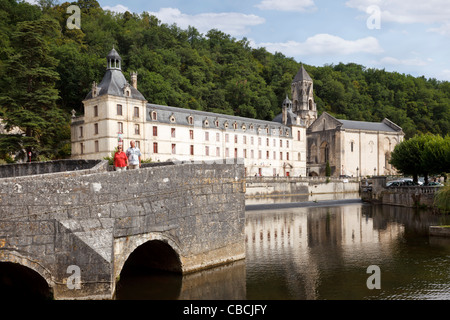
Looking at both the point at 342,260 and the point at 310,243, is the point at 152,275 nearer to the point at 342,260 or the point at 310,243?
the point at 342,260

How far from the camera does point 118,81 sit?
178ft

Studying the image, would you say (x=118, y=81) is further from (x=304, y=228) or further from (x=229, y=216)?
(x=229, y=216)

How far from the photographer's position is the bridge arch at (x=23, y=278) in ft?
32.5

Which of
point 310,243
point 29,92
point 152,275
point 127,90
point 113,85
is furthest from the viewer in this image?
point 127,90

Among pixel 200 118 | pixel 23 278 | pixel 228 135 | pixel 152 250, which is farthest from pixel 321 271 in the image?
pixel 228 135

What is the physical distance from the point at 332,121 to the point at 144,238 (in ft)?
263

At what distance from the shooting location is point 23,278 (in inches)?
467

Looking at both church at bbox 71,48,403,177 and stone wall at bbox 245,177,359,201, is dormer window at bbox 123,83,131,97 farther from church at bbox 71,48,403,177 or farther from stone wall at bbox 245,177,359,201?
stone wall at bbox 245,177,359,201

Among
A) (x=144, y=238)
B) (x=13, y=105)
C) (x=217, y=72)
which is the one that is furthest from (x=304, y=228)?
(x=217, y=72)

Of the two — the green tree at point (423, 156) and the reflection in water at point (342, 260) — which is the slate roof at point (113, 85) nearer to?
the reflection in water at point (342, 260)

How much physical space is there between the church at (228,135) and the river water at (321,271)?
976 inches

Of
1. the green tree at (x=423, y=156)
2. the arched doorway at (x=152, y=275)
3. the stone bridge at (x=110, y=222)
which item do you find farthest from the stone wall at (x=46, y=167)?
the green tree at (x=423, y=156)

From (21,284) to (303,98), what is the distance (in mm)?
87208

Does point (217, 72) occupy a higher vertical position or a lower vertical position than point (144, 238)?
higher
